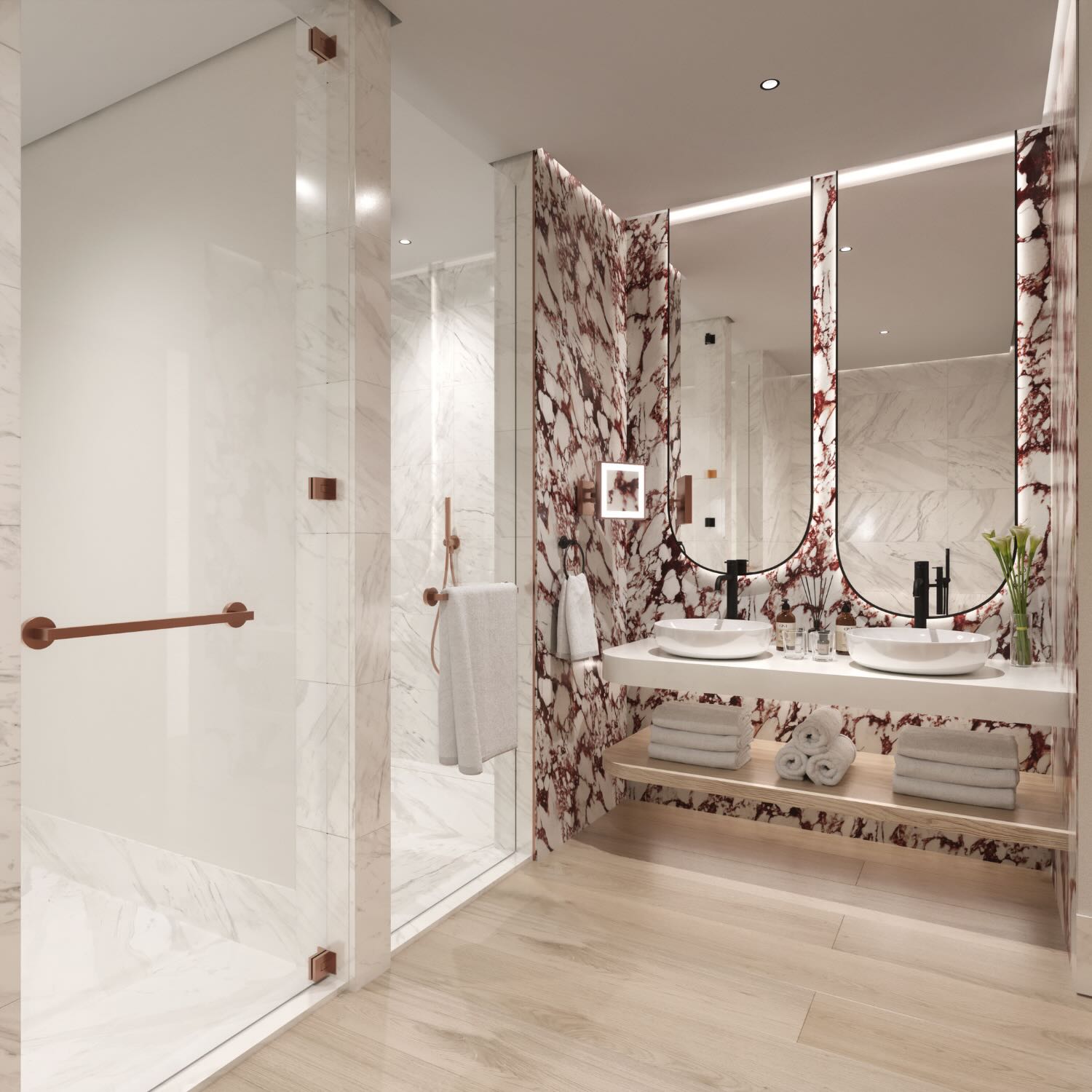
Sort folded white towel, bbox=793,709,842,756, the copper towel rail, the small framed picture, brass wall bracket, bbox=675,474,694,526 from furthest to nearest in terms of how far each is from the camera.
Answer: brass wall bracket, bbox=675,474,694,526 < the small framed picture < folded white towel, bbox=793,709,842,756 < the copper towel rail

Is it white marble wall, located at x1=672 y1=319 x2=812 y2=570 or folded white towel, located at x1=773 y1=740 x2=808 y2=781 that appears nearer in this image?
folded white towel, located at x1=773 y1=740 x2=808 y2=781

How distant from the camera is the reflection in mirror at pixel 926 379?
2836mm

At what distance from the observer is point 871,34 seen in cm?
220

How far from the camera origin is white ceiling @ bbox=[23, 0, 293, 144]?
62.2 inches

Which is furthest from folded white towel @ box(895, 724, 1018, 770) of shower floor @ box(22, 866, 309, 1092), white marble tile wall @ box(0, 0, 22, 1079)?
white marble tile wall @ box(0, 0, 22, 1079)

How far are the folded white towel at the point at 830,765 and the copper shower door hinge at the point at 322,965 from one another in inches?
64.0

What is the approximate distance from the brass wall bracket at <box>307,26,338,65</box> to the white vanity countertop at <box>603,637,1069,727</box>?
2071mm

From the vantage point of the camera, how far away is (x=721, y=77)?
7.87 ft

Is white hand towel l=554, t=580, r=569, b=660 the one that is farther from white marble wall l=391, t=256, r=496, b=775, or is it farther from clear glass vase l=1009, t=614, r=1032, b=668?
clear glass vase l=1009, t=614, r=1032, b=668

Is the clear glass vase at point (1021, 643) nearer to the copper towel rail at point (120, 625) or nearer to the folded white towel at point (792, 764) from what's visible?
the folded white towel at point (792, 764)

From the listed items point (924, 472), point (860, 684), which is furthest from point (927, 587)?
point (860, 684)

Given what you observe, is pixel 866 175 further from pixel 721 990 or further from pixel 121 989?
pixel 121 989

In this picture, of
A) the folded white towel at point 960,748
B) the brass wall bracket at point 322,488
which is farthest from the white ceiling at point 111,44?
the folded white towel at point 960,748

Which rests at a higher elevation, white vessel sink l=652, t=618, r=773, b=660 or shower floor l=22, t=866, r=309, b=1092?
white vessel sink l=652, t=618, r=773, b=660
